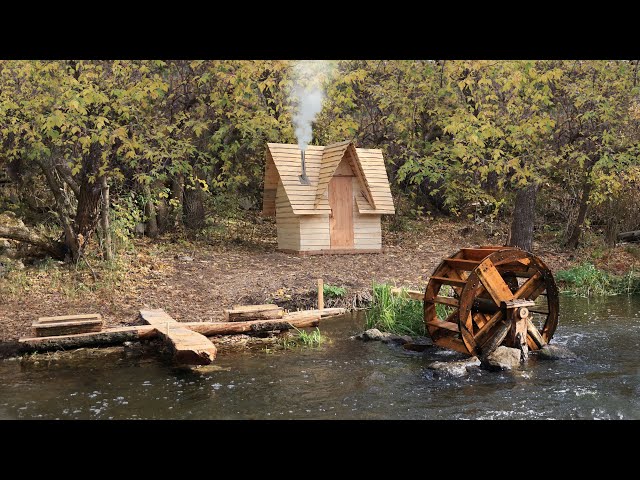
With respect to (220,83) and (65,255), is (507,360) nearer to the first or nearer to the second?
(65,255)

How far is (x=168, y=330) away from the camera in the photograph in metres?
8.38

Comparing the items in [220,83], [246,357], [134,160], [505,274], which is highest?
[220,83]

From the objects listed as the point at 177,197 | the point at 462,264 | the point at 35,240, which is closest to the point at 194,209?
the point at 177,197

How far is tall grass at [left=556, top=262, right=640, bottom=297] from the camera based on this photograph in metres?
12.8

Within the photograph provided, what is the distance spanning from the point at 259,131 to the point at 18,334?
880 cm

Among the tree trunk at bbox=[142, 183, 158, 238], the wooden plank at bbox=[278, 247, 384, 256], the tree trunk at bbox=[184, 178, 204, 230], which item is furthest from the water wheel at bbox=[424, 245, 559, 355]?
the tree trunk at bbox=[184, 178, 204, 230]

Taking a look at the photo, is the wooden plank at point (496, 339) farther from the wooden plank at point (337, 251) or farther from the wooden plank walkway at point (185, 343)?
the wooden plank at point (337, 251)

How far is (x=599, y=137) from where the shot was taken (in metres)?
15.1

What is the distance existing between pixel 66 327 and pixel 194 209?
7621mm

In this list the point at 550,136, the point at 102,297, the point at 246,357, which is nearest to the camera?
the point at 246,357

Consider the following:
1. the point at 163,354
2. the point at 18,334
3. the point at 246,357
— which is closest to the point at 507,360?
the point at 246,357

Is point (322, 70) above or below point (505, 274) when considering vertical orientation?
above

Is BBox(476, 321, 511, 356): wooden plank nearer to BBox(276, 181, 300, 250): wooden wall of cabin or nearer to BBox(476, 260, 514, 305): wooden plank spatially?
BBox(476, 260, 514, 305): wooden plank

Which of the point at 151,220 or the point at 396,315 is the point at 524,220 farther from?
the point at 151,220
